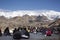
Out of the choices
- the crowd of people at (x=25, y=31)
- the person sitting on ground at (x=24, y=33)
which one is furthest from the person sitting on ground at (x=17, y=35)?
the person sitting on ground at (x=24, y=33)

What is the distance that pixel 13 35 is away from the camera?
648 cm

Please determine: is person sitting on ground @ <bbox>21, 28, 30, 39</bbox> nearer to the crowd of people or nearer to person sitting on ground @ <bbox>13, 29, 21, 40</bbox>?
the crowd of people

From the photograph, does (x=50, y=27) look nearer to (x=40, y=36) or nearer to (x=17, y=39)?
(x=40, y=36)

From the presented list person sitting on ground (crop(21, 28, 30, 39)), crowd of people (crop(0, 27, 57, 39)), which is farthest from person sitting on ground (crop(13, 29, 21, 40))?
person sitting on ground (crop(21, 28, 30, 39))

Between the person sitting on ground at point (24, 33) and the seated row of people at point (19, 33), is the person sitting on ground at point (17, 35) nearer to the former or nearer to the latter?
the seated row of people at point (19, 33)

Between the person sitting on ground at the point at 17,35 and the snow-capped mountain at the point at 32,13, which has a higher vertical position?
the snow-capped mountain at the point at 32,13

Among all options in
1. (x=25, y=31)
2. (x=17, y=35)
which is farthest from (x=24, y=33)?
(x=17, y=35)

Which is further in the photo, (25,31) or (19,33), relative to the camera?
(25,31)

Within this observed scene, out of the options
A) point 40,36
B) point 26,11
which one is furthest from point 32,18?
point 40,36

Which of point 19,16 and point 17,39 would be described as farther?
point 19,16

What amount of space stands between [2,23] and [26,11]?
840 mm

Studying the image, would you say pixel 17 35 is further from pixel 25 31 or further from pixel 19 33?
pixel 25 31

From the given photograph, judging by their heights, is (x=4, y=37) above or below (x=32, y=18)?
below

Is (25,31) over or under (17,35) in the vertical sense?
over
